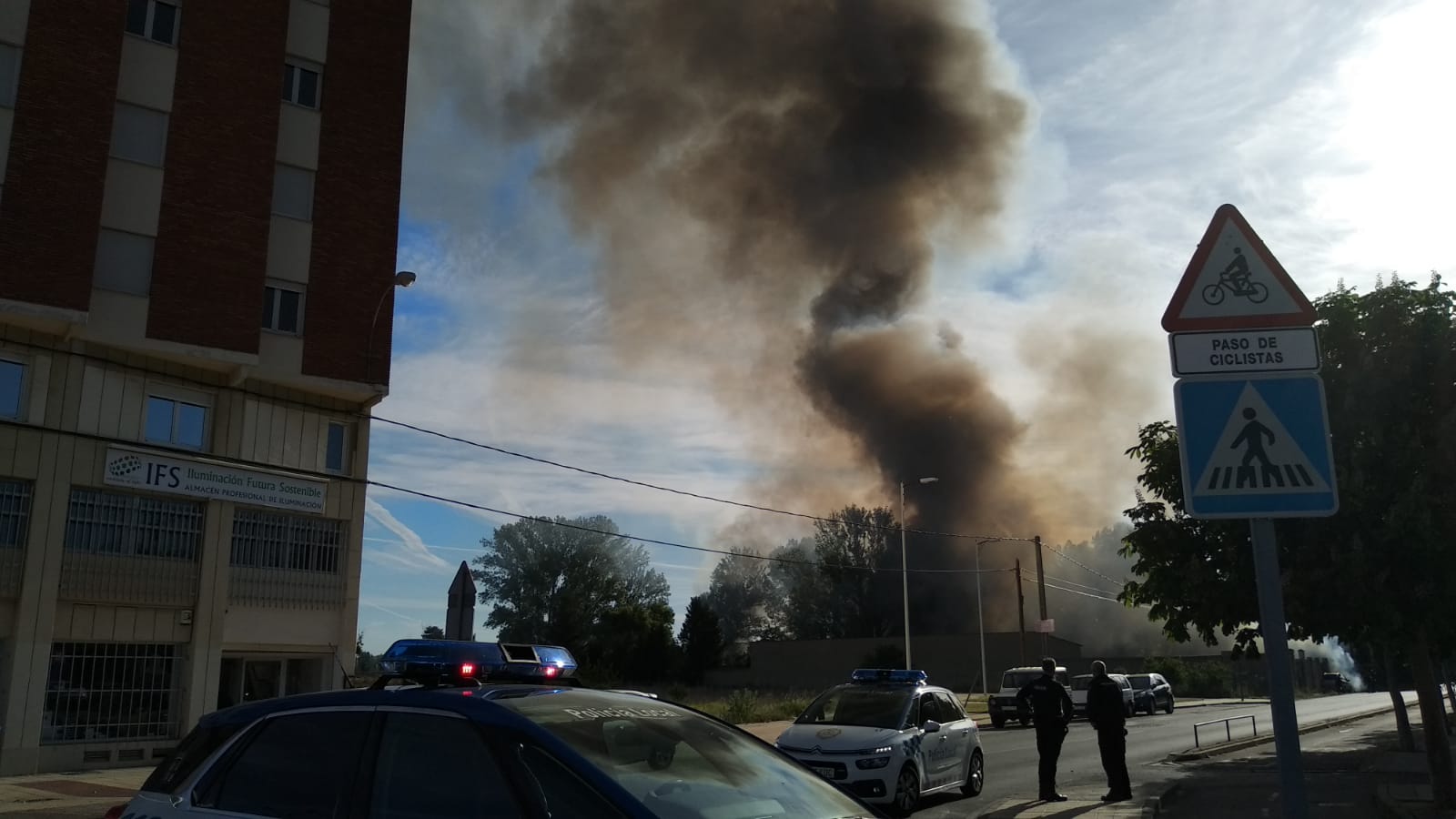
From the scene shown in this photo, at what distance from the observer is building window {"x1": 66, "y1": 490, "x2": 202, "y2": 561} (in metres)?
18.3

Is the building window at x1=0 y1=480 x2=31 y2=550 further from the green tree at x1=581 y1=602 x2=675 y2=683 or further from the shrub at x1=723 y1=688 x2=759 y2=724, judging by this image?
the green tree at x1=581 y1=602 x2=675 y2=683

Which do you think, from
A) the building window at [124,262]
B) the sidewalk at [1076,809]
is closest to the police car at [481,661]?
the sidewalk at [1076,809]

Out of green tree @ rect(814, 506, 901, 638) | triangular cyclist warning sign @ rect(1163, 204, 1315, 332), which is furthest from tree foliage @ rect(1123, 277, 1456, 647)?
green tree @ rect(814, 506, 901, 638)

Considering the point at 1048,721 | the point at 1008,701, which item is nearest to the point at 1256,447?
the point at 1048,721

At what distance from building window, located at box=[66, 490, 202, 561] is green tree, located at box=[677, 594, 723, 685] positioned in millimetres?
43828

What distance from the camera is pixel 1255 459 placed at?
3402 millimetres

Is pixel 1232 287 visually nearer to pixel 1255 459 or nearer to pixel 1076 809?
pixel 1255 459

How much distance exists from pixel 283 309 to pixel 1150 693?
2994 cm

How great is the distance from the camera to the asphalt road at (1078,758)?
12359mm

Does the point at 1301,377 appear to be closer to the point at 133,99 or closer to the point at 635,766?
the point at 635,766

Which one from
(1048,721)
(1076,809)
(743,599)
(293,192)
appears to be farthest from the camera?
(743,599)

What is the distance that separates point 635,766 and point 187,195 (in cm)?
2070

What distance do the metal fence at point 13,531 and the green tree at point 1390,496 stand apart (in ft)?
62.6

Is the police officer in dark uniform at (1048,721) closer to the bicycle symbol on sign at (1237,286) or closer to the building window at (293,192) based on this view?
the bicycle symbol on sign at (1237,286)
